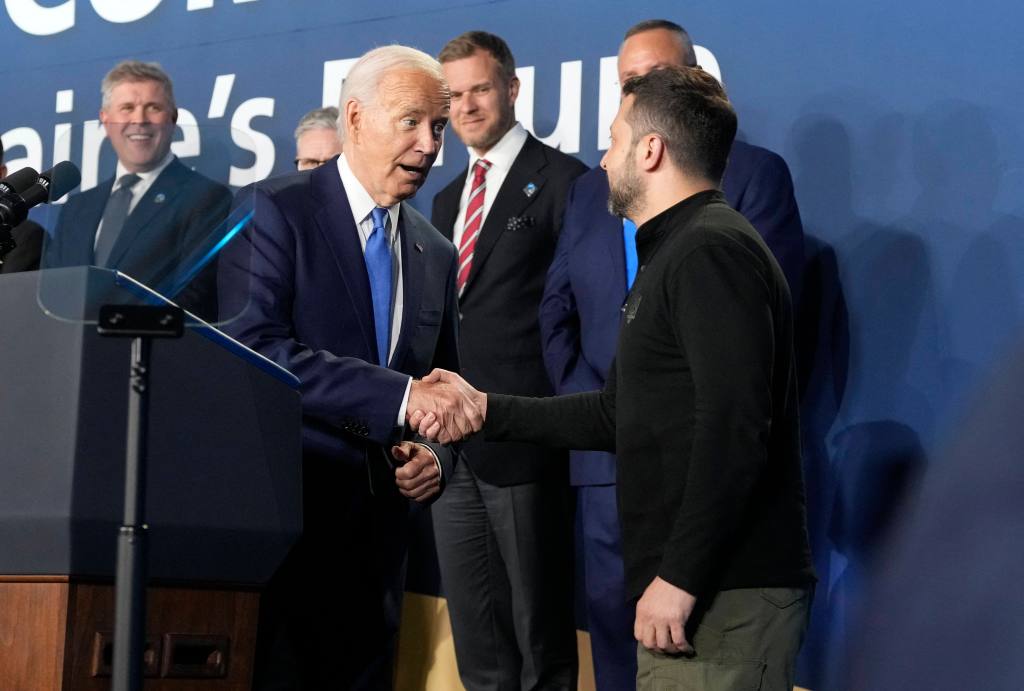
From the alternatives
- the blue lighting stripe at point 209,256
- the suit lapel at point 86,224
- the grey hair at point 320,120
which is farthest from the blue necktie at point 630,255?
the suit lapel at point 86,224

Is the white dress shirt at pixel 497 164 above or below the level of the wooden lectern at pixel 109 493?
above

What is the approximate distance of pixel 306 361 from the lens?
271 centimetres

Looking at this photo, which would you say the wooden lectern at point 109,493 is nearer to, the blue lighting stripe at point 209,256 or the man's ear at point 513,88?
the blue lighting stripe at point 209,256

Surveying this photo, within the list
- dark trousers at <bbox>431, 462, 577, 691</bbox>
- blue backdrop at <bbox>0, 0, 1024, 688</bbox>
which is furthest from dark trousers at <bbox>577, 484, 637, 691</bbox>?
blue backdrop at <bbox>0, 0, 1024, 688</bbox>

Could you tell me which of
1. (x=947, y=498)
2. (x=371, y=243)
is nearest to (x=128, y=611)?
(x=947, y=498)

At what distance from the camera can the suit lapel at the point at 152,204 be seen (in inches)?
69.6

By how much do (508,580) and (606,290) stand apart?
963mm

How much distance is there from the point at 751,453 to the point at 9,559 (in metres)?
1.14

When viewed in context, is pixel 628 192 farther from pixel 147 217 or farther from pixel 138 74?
pixel 138 74

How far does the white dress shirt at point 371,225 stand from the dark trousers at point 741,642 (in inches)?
37.7

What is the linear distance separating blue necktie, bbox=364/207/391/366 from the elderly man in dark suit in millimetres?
1199

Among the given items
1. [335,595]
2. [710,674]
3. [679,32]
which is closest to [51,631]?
[335,595]

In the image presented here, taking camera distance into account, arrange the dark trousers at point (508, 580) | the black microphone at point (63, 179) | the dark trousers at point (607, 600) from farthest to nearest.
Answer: the dark trousers at point (508, 580)
the dark trousers at point (607, 600)
the black microphone at point (63, 179)

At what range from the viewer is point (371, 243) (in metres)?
2.93
